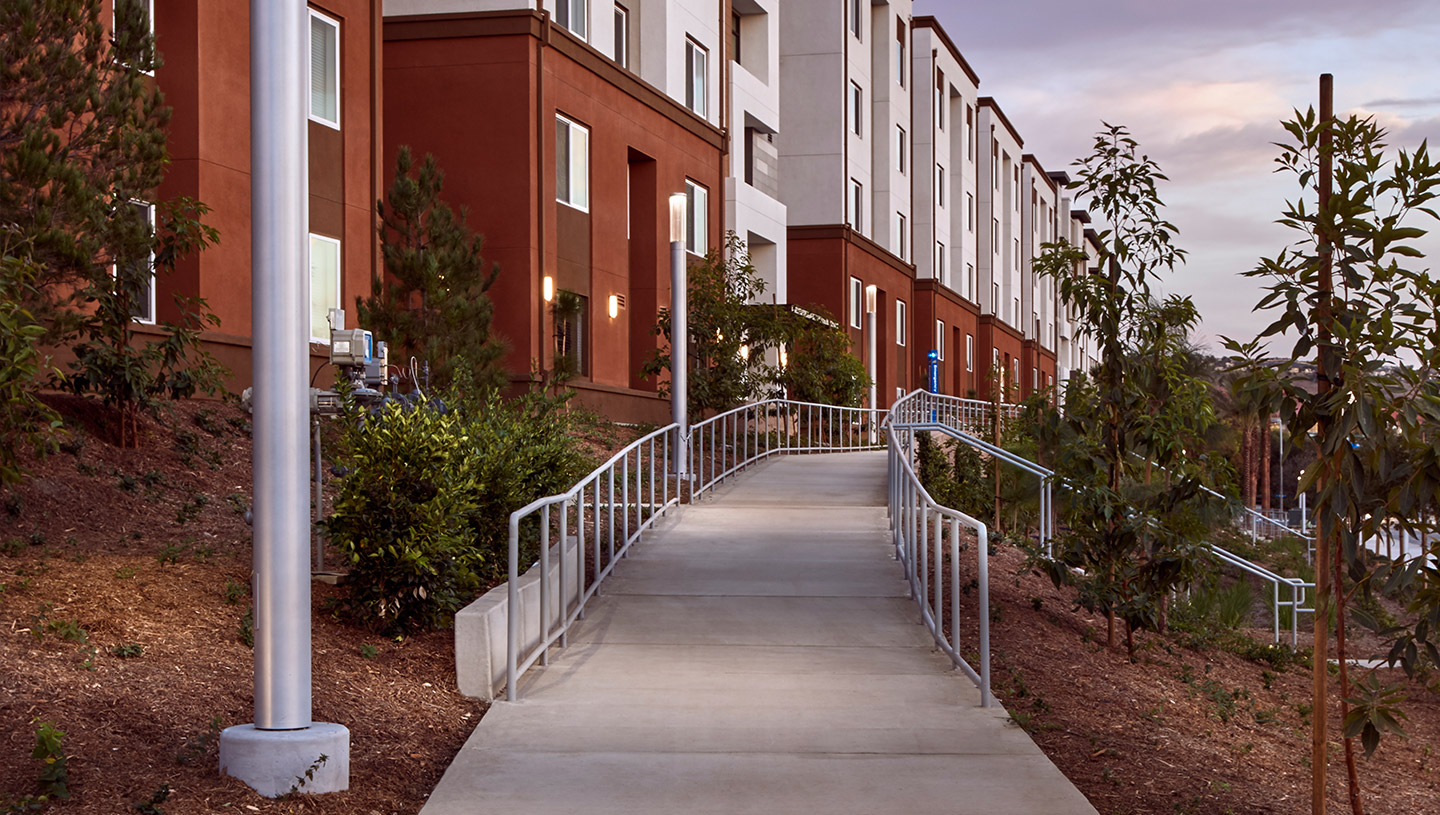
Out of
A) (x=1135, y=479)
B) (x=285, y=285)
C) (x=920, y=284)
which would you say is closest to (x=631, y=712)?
(x=285, y=285)

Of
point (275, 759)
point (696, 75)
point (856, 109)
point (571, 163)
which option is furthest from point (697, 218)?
point (275, 759)

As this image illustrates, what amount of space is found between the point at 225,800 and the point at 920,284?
46.9 meters

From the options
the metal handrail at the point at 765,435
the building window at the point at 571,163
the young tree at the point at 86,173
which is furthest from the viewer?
the building window at the point at 571,163

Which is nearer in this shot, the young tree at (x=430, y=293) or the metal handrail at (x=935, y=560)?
the metal handrail at (x=935, y=560)

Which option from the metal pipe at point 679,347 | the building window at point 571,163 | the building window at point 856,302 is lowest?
the metal pipe at point 679,347

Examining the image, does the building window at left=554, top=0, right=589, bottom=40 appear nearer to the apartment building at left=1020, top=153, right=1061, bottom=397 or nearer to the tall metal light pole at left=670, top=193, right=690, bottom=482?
the tall metal light pole at left=670, top=193, right=690, bottom=482

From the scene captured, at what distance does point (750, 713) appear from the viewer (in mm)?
7891

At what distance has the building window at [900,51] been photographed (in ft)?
158

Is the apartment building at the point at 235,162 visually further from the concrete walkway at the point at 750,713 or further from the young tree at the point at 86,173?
the concrete walkway at the point at 750,713

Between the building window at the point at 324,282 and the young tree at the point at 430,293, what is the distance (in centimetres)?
241

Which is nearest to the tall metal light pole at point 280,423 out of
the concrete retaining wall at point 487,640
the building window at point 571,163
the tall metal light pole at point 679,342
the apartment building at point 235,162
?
the concrete retaining wall at point 487,640

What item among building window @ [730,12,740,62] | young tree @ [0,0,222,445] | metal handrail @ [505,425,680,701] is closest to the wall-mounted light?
metal handrail @ [505,425,680,701]

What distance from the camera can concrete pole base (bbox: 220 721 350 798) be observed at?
582 centimetres

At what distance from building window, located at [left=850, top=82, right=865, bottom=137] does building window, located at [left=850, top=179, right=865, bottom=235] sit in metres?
1.69
